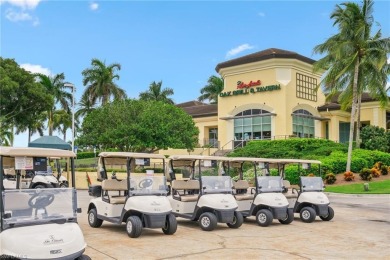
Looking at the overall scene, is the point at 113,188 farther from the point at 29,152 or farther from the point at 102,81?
the point at 102,81

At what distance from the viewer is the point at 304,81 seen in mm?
40844

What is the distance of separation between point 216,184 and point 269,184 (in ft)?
6.05

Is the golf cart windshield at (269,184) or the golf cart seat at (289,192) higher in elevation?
the golf cart windshield at (269,184)

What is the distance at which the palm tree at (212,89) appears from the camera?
6130 centimetres

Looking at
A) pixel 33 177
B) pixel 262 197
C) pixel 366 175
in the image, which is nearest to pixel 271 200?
pixel 262 197

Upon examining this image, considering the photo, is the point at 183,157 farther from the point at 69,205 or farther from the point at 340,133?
the point at 340,133

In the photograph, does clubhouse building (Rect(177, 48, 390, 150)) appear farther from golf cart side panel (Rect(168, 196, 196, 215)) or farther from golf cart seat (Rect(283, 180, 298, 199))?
golf cart side panel (Rect(168, 196, 196, 215))

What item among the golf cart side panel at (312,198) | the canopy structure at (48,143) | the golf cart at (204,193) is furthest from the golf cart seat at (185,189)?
the canopy structure at (48,143)

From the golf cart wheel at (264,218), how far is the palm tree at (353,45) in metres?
19.3

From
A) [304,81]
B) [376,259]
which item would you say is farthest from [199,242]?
[304,81]

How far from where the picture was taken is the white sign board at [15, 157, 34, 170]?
6406mm

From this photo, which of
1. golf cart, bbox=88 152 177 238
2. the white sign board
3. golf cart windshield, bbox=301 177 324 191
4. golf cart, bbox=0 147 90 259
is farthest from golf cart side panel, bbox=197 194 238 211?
the white sign board

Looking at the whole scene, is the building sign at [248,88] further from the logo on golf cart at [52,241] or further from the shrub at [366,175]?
the logo on golf cart at [52,241]

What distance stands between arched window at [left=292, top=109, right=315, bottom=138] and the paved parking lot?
89.4 feet
